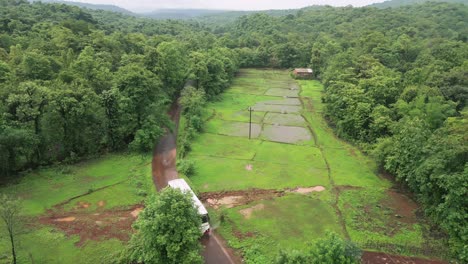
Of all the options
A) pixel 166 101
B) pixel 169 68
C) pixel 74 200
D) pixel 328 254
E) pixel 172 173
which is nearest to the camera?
pixel 328 254

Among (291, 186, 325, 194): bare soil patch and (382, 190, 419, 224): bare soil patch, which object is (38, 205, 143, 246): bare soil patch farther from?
(382, 190, 419, 224): bare soil patch

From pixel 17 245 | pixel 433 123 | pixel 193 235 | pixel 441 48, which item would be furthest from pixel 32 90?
pixel 441 48

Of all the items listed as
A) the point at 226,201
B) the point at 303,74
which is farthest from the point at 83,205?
the point at 303,74

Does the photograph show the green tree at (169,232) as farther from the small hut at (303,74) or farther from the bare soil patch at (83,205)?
the small hut at (303,74)

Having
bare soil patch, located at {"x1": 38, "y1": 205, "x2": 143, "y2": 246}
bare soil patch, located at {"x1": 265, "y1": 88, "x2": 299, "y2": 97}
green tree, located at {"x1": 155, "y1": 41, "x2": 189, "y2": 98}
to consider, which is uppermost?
green tree, located at {"x1": 155, "y1": 41, "x2": 189, "y2": 98}

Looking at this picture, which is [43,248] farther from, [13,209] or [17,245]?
[13,209]

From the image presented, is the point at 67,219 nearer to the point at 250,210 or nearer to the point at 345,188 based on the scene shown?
the point at 250,210

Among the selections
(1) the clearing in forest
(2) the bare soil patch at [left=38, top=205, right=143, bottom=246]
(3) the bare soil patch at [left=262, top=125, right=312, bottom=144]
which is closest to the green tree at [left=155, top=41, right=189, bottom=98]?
(1) the clearing in forest
